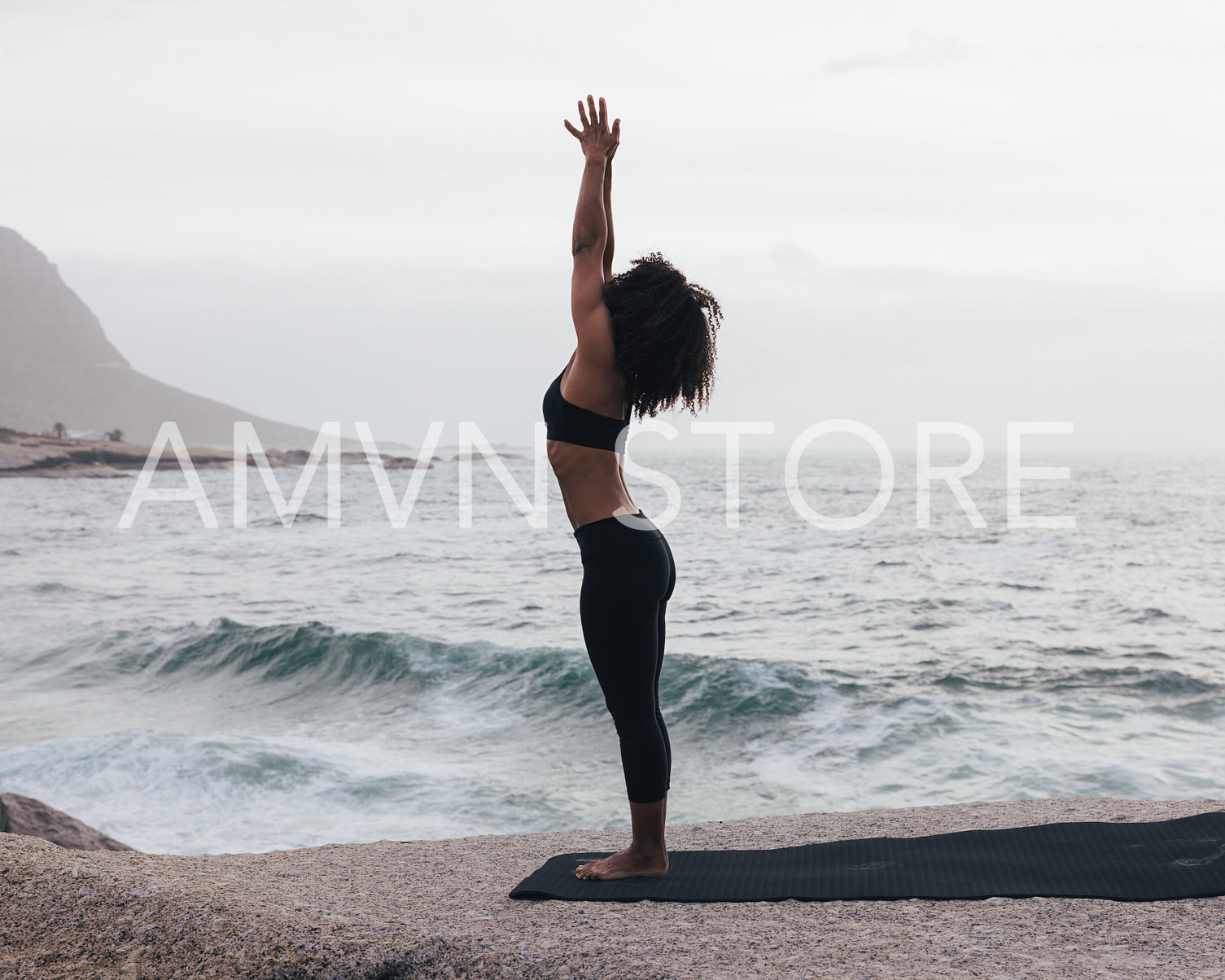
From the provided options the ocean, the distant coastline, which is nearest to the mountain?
the distant coastline

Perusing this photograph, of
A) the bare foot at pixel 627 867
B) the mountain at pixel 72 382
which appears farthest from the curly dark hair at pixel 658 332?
the mountain at pixel 72 382

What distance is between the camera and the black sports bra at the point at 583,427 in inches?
Answer: 110

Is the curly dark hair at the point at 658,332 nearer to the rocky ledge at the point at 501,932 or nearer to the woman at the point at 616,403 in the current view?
the woman at the point at 616,403

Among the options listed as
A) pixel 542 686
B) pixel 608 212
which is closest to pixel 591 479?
pixel 608 212

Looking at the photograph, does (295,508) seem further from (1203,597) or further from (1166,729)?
(1166,729)

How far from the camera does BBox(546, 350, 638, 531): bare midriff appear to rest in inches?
110

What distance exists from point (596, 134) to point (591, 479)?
107 cm

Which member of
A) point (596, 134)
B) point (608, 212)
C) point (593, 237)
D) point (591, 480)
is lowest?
point (591, 480)

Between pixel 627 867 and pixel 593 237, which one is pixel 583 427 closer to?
pixel 593 237

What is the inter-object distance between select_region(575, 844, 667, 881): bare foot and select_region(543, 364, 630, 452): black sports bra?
1387mm

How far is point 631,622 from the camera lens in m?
2.79

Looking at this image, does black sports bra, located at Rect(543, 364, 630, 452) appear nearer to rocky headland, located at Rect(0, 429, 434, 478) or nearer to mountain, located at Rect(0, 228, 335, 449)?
rocky headland, located at Rect(0, 429, 434, 478)

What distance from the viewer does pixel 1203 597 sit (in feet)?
51.2

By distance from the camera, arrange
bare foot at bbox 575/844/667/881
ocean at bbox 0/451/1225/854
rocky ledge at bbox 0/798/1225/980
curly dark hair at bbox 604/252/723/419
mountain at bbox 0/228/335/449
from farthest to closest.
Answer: mountain at bbox 0/228/335/449
ocean at bbox 0/451/1225/854
bare foot at bbox 575/844/667/881
curly dark hair at bbox 604/252/723/419
rocky ledge at bbox 0/798/1225/980
